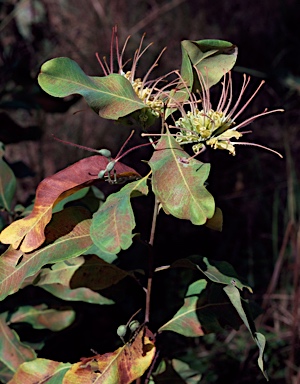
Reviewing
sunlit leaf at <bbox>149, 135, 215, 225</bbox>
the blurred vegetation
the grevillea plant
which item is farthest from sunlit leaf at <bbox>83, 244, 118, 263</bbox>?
sunlit leaf at <bbox>149, 135, 215, 225</bbox>

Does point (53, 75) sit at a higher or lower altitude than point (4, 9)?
higher

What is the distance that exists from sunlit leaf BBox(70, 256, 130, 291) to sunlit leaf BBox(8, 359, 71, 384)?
145mm

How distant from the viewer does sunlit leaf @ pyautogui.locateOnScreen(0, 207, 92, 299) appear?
891 millimetres

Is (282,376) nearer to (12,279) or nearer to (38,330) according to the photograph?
(38,330)

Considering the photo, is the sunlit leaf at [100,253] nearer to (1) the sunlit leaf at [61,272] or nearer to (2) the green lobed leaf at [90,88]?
(1) the sunlit leaf at [61,272]

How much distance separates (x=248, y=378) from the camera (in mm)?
1530

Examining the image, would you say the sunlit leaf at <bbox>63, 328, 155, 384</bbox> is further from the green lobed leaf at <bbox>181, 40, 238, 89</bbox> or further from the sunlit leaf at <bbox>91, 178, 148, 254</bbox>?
the green lobed leaf at <bbox>181, 40, 238, 89</bbox>

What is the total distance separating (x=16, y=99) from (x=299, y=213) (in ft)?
4.33

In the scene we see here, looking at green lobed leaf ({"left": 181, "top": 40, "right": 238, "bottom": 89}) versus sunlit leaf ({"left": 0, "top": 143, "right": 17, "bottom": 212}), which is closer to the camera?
green lobed leaf ({"left": 181, "top": 40, "right": 238, "bottom": 89})

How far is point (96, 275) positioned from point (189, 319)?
0.64 ft

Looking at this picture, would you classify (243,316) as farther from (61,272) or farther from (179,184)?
(61,272)

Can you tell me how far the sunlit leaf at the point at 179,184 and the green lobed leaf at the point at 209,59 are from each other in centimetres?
14

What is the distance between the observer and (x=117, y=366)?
92cm

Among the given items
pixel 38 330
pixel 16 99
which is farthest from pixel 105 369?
pixel 16 99
